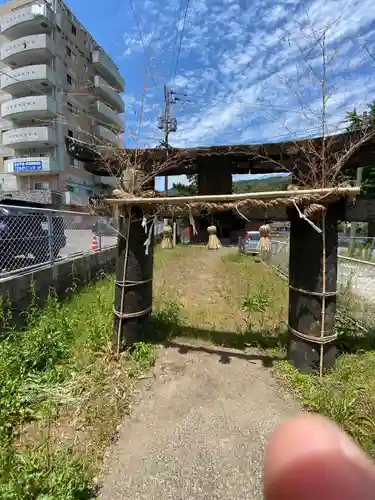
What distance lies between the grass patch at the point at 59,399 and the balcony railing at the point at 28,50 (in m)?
31.1

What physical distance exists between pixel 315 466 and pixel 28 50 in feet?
114

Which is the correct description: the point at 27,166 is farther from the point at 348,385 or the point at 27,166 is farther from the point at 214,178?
the point at 348,385

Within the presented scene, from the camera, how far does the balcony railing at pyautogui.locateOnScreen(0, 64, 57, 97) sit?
25141 millimetres

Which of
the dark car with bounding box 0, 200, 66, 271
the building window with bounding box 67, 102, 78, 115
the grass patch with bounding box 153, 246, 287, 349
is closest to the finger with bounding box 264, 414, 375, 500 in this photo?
the grass patch with bounding box 153, 246, 287, 349

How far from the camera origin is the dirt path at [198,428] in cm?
175

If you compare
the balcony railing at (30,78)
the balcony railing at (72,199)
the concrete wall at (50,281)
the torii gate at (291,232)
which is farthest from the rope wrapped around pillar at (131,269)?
the balcony railing at (30,78)

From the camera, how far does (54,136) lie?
87.4ft

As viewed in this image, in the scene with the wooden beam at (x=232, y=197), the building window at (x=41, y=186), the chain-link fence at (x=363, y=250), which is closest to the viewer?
the wooden beam at (x=232, y=197)

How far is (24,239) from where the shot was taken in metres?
4.54

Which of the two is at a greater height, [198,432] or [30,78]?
[30,78]

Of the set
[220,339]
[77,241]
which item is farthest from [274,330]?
[77,241]

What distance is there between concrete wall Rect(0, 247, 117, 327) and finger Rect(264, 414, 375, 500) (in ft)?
12.0

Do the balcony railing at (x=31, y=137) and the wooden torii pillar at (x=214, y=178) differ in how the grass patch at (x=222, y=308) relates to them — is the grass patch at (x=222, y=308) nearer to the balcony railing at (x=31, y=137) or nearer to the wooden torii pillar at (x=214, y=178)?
the wooden torii pillar at (x=214, y=178)

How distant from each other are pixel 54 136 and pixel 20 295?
28.0m
